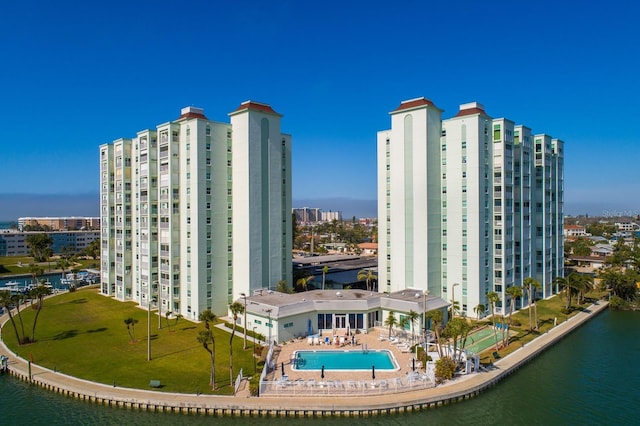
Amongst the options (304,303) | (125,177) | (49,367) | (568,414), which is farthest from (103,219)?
(568,414)

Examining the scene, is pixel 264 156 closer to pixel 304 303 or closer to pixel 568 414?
pixel 304 303

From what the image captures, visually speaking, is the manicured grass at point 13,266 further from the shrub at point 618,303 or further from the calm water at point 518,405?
the shrub at point 618,303

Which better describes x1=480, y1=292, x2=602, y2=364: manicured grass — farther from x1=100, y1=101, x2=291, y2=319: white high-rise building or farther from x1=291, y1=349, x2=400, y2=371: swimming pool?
x1=100, y1=101, x2=291, y2=319: white high-rise building

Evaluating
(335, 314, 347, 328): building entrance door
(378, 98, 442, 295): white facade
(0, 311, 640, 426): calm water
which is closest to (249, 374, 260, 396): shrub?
(0, 311, 640, 426): calm water

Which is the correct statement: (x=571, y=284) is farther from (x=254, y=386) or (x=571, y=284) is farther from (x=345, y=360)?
(x=254, y=386)

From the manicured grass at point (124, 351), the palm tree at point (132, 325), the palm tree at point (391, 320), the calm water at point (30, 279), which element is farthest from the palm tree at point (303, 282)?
the calm water at point (30, 279)
